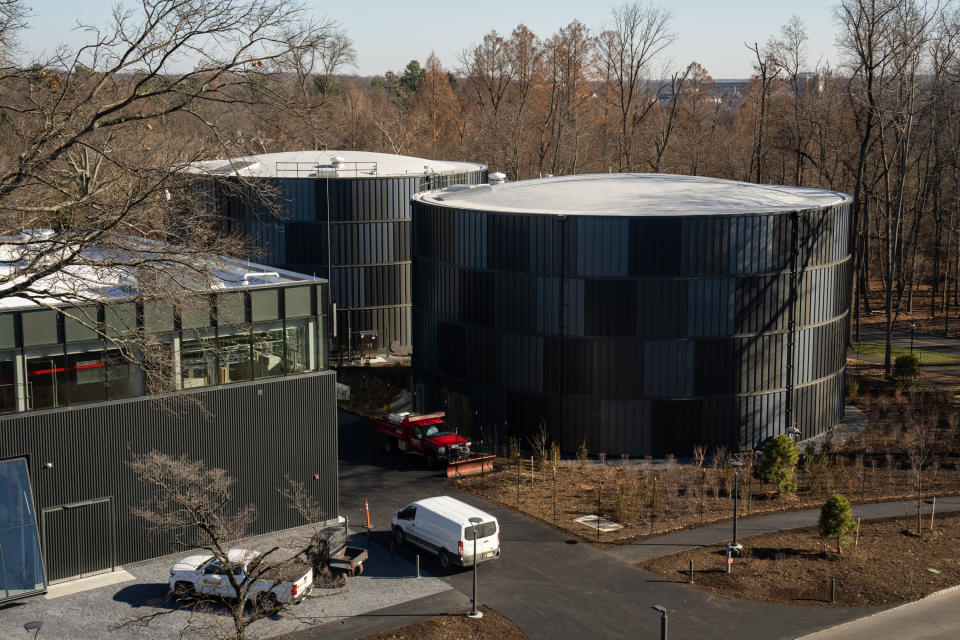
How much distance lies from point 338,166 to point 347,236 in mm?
4947

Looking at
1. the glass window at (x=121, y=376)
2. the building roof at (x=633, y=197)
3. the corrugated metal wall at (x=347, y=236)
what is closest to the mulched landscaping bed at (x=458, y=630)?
the glass window at (x=121, y=376)

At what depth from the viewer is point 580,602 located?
2589 centimetres

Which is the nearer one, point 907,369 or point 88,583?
point 88,583

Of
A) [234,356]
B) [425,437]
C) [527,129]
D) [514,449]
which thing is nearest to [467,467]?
[425,437]

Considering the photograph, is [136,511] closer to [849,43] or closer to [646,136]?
[849,43]

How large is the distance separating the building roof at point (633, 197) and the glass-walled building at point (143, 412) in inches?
475

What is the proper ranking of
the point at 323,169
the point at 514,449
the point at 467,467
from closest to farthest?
the point at 467,467
the point at 514,449
the point at 323,169

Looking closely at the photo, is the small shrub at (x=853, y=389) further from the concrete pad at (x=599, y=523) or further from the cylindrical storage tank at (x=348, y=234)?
the cylindrical storage tank at (x=348, y=234)

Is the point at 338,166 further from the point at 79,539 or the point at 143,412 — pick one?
the point at 79,539

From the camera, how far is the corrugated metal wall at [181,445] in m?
26.3

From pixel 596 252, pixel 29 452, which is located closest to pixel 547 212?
pixel 596 252

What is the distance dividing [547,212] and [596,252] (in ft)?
8.36

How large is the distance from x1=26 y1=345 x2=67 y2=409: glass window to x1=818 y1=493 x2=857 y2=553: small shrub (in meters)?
21.1

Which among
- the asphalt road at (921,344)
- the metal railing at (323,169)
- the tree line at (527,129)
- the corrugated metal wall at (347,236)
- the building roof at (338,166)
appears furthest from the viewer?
the building roof at (338,166)
